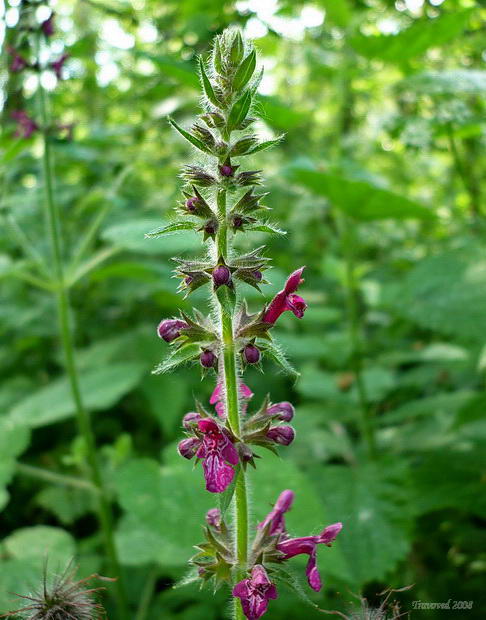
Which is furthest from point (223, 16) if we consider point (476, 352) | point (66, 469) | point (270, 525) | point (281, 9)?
point (270, 525)

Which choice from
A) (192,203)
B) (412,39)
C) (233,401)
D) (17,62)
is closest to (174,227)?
(192,203)

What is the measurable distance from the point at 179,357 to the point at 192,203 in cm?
41

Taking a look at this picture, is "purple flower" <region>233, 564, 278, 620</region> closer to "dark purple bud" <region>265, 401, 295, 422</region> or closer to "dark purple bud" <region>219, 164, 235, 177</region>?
"dark purple bud" <region>265, 401, 295, 422</region>

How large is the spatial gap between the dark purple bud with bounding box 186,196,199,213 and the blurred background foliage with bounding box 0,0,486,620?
0.98 feet

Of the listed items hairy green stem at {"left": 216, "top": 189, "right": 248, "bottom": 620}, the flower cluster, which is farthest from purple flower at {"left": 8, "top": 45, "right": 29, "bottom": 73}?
hairy green stem at {"left": 216, "top": 189, "right": 248, "bottom": 620}

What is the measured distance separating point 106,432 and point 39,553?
2.08 metres

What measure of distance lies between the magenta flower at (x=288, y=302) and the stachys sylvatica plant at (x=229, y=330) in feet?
0.04

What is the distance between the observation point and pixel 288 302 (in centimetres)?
174

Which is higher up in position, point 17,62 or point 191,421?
point 17,62

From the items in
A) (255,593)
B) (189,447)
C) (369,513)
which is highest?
(189,447)

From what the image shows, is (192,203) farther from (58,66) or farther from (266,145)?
(58,66)

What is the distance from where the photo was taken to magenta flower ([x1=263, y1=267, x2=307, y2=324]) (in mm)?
1729

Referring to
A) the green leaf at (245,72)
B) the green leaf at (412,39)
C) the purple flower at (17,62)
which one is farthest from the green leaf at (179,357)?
the green leaf at (412,39)

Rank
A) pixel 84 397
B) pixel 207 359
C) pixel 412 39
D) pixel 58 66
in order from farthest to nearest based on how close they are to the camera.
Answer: pixel 84 397
pixel 412 39
pixel 58 66
pixel 207 359
